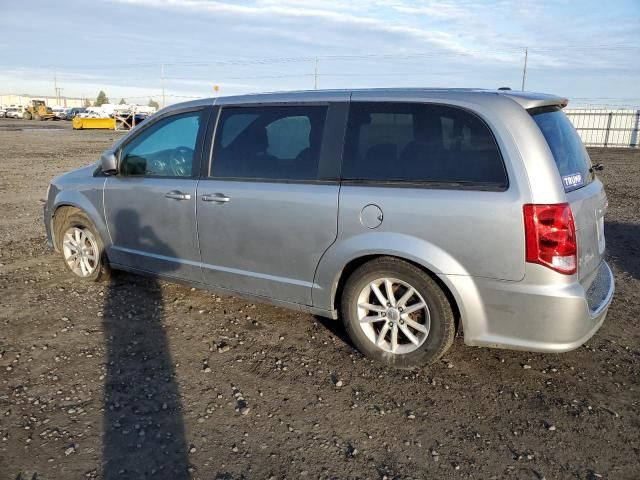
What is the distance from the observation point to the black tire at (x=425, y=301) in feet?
11.4

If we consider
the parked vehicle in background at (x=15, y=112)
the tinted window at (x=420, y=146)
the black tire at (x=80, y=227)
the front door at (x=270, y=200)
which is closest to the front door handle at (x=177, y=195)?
the front door at (x=270, y=200)

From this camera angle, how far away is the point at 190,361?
380 cm

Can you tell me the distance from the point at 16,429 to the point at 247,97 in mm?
2839

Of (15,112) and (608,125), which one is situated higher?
(15,112)

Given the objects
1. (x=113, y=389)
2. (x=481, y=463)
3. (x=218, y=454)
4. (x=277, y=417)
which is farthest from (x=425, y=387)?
(x=113, y=389)

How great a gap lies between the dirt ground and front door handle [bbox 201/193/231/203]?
104 cm

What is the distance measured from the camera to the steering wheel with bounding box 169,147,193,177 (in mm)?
4498

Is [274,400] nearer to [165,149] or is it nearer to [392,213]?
[392,213]

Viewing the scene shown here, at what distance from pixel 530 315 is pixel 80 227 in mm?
4356

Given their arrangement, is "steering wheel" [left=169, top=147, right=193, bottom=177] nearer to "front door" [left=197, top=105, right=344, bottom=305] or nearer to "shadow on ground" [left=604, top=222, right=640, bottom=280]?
"front door" [left=197, top=105, right=344, bottom=305]

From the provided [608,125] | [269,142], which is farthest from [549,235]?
[608,125]

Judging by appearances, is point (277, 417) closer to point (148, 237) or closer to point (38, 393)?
point (38, 393)

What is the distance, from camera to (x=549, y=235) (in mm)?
3088

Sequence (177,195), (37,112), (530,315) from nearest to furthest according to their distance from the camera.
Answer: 1. (530,315)
2. (177,195)
3. (37,112)
